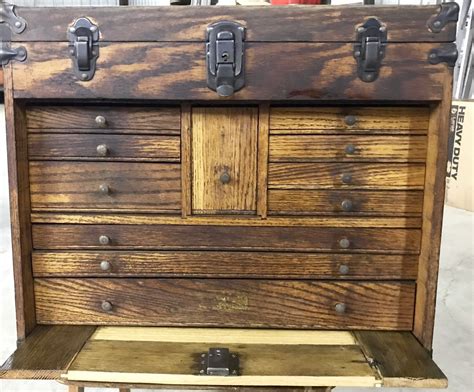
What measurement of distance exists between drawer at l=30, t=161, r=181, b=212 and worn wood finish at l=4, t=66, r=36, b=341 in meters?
0.05

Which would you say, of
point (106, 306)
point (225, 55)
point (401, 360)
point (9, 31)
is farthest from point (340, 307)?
point (9, 31)


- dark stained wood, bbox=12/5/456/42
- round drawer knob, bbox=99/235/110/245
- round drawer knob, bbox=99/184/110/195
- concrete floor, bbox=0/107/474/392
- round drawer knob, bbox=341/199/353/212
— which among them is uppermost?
dark stained wood, bbox=12/5/456/42

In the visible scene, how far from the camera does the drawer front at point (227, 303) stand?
157cm

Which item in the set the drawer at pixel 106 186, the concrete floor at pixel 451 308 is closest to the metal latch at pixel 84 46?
the drawer at pixel 106 186

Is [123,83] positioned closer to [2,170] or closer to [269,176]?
[269,176]

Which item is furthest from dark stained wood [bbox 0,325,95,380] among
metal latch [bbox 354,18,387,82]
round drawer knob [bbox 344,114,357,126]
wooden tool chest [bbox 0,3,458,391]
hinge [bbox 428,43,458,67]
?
hinge [bbox 428,43,458,67]

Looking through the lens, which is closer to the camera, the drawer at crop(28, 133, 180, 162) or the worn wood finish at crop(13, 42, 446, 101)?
the worn wood finish at crop(13, 42, 446, 101)

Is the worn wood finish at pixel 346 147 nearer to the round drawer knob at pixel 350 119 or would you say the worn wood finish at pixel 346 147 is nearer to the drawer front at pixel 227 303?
the round drawer knob at pixel 350 119

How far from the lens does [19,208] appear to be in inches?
58.4

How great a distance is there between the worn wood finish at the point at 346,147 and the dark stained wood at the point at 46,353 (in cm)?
77

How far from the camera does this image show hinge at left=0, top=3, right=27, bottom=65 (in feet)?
4.59

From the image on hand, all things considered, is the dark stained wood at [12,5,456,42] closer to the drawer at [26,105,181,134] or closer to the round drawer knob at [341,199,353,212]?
the drawer at [26,105,181,134]

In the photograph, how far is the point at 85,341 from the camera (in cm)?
150

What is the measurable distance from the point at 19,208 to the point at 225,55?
0.71 meters
